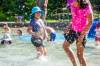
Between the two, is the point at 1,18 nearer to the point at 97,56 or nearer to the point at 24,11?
the point at 24,11

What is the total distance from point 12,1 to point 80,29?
13974 mm

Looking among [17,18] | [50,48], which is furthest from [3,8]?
[50,48]

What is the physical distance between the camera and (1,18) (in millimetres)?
18891

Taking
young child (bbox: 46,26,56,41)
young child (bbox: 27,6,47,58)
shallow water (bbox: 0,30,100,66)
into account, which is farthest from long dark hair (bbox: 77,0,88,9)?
young child (bbox: 46,26,56,41)

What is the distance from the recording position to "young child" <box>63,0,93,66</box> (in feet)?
19.8

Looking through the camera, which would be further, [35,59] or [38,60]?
[35,59]

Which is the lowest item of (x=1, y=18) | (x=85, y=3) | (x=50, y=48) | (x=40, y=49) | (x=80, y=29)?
(x=1, y=18)

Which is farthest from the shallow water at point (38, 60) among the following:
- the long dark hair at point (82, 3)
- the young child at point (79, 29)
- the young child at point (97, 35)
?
the long dark hair at point (82, 3)

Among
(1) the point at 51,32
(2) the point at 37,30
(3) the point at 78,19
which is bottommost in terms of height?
(1) the point at 51,32

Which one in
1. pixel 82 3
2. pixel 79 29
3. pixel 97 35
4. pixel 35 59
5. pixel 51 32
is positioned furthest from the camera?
pixel 97 35

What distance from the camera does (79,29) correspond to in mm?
6148

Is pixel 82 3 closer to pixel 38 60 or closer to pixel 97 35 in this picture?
pixel 38 60

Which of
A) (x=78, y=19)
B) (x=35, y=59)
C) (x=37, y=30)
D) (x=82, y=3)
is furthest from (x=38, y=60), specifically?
(x=82, y=3)

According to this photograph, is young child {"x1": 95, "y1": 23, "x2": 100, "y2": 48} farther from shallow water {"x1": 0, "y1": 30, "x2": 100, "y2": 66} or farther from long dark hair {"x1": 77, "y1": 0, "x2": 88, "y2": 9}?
long dark hair {"x1": 77, "y1": 0, "x2": 88, "y2": 9}
